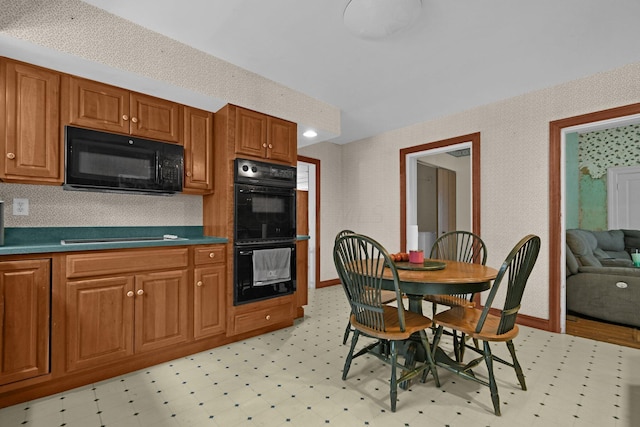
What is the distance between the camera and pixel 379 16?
6.20 ft

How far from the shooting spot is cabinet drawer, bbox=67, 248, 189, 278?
76.5 inches

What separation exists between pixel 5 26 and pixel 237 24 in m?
1.28

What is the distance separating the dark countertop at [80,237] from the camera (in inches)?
72.5

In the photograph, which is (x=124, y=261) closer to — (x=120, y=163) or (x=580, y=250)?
(x=120, y=163)

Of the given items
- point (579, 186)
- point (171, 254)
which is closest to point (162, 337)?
point (171, 254)

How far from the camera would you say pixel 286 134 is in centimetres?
309

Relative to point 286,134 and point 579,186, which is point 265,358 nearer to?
point 286,134

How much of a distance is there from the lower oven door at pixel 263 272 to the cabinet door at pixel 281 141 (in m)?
0.87

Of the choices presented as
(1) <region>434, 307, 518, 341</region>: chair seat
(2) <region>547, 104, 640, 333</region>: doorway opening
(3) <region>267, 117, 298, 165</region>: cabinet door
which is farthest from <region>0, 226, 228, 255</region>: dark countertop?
(2) <region>547, 104, 640, 333</region>: doorway opening

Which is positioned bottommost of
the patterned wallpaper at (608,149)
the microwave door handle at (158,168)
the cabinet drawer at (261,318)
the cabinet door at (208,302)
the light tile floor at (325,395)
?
the light tile floor at (325,395)

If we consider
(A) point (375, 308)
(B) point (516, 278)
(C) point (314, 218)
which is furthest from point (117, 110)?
(C) point (314, 218)

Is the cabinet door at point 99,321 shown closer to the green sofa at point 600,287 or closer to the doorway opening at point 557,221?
the doorway opening at point 557,221

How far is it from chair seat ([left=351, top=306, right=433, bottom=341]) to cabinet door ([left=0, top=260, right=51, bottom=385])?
188 centimetres

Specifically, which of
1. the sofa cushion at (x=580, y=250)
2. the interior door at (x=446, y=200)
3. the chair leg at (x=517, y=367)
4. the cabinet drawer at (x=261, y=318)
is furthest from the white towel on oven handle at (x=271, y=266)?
the interior door at (x=446, y=200)
